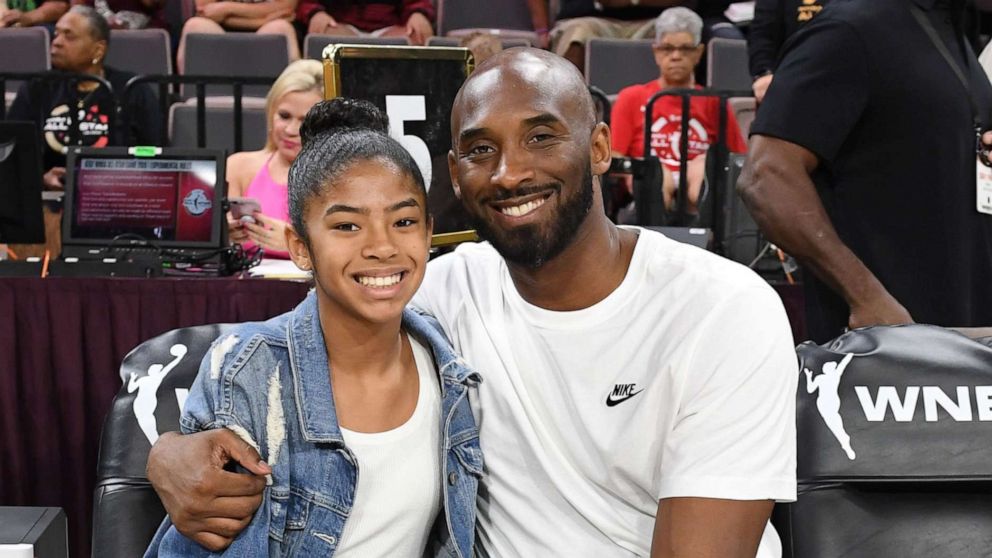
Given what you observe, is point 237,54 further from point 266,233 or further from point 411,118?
point 411,118

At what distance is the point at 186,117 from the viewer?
6.40 metres

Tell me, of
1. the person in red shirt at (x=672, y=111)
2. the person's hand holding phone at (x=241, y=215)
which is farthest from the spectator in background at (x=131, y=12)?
the person's hand holding phone at (x=241, y=215)

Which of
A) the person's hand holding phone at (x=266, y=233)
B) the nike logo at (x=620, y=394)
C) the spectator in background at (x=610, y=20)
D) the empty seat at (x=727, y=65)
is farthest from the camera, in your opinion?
the spectator in background at (x=610, y=20)

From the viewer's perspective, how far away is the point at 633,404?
1944 mm

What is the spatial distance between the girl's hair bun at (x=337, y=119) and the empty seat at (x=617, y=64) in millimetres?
5401

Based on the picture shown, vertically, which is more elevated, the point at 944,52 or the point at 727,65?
the point at 944,52

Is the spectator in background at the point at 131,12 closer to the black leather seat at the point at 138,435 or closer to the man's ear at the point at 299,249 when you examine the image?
the black leather seat at the point at 138,435

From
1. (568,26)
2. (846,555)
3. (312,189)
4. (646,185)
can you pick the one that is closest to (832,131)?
(846,555)

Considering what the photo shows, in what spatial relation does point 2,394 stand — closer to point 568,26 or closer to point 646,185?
point 646,185

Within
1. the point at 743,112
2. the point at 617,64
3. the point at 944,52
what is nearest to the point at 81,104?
the point at 617,64

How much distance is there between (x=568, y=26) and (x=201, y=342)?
5.84 m

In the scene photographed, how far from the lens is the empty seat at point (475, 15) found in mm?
8086

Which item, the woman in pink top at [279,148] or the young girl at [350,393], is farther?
the woman in pink top at [279,148]

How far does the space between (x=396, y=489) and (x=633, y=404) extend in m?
0.40
